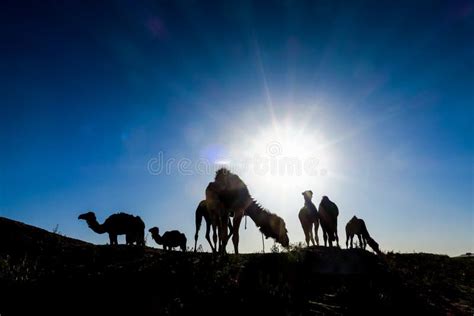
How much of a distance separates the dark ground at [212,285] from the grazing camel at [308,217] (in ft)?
20.2

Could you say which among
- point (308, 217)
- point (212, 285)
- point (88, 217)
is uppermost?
point (88, 217)

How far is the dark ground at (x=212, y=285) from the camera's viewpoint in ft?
20.4

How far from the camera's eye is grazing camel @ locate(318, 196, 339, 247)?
18.0 meters

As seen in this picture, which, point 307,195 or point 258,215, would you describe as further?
point 307,195

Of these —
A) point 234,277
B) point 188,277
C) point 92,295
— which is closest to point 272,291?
point 234,277

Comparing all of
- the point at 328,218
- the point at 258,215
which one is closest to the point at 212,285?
the point at 258,215

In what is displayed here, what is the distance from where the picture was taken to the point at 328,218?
18.1 meters

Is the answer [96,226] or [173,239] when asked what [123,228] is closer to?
[96,226]

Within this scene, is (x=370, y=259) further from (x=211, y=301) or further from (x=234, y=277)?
(x=211, y=301)

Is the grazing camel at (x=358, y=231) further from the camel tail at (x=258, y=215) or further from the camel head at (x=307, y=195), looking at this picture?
the camel tail at (x=258, y=215)

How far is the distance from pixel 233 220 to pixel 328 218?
265 inches

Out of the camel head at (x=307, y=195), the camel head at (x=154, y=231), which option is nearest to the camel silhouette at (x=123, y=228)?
the camel head at (x=154, y=231)

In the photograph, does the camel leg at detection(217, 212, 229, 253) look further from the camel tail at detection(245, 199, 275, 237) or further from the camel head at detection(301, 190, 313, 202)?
the camel head at detection(301, 190, 313, 202)

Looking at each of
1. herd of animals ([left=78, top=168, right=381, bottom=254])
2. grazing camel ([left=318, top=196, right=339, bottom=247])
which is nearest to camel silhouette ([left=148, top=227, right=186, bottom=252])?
herd of animals ([left=78, top=168, right=381, bottom=254])
